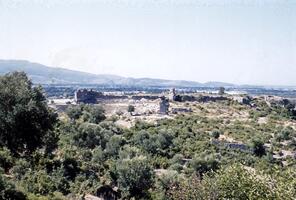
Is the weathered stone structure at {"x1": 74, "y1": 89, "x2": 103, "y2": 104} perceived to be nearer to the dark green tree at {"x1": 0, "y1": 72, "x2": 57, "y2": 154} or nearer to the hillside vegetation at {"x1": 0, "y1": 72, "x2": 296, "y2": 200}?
the hillside vegetation at {"x1": 0, "y1": 72, "x2": 296, "y2": 200}

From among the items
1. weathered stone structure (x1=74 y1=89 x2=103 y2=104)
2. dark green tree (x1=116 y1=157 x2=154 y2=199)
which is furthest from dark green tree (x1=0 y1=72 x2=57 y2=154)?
weathered stone structure (x1=74 y1=89 x2=103 y2=104)

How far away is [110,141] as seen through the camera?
53.8m

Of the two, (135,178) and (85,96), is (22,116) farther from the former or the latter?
(85,96)

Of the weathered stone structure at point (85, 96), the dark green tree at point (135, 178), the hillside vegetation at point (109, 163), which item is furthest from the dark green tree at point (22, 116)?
the weathered stone structure at point (85, 96)

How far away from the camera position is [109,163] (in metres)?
43.4

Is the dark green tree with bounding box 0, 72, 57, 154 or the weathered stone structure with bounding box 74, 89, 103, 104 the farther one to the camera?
the weathered stone structure with bounding box 74, 89, 103, 104

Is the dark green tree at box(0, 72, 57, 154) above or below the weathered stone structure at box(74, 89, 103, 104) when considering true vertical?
above

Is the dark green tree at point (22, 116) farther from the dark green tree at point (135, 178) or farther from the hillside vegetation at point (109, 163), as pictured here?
the dark green tree at point (135, 178)

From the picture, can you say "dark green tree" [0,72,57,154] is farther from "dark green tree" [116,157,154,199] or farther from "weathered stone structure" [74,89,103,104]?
"weathered stone structure" [74,89,103,104]

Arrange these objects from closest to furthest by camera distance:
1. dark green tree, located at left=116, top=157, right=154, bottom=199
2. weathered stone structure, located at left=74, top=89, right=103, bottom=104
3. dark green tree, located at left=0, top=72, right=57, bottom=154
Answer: dark green tree, located at left=0, top=72, right=57, bottom=154, dark green tree, located at left=116, top=157, right=154, bottom=199, weathered stone structure, located at left=74, top=89, right=103, bottom=104

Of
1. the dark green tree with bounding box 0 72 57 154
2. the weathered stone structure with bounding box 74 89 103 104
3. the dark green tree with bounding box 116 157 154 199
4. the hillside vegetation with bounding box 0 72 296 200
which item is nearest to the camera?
the hillside vegetation with bounding box 0 72 296 200

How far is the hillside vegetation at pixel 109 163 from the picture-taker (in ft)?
87.8

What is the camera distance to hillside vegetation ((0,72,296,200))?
87.8 feet

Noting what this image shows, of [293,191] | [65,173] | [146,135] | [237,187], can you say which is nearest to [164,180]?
[65,173]
